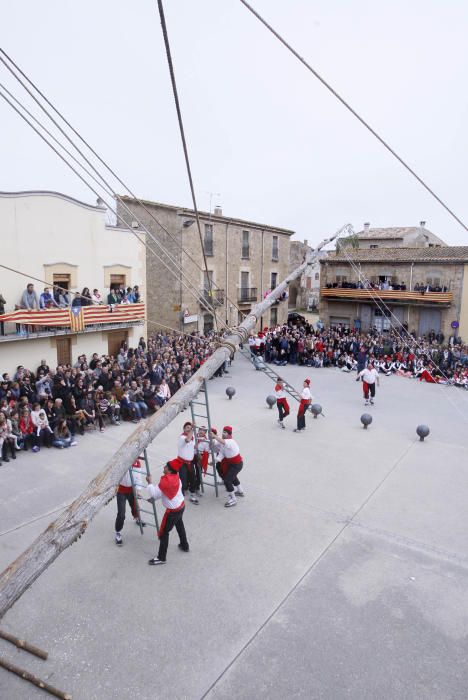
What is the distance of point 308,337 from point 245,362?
3865mm

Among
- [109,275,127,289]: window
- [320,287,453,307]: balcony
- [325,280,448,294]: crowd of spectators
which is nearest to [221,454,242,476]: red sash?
[109,275,127,289]: window

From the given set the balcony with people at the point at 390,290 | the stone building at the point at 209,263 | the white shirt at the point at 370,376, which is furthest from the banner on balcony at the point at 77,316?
the balcony with people at the point at 390,290

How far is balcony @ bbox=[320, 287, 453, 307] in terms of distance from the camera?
2963 cm

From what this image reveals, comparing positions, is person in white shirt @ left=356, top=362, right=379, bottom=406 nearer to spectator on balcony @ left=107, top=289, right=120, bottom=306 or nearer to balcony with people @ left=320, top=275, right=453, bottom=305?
spectator on balcony @ left=107, top=289, right=120, bottom=306

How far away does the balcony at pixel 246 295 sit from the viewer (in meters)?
32.6

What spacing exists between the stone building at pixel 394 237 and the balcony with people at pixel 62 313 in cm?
2571

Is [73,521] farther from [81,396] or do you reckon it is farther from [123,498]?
[81,396]

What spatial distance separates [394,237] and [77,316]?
32.8 metres

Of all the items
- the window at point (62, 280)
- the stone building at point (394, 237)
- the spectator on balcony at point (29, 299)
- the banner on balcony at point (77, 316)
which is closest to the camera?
the banner on balcony at point (77, 316)

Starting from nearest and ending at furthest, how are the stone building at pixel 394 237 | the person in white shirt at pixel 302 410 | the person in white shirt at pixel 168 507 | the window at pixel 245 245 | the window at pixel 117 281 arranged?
1. the person in white shirt at pixel 168 507
2. the person in white shirt at pixel 302 410
3. the window at pixel 117 281
4. the window at pixel 245 245
5. the stone building at pixel 394 237

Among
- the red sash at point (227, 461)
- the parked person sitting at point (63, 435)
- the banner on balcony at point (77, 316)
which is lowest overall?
the parked person sitting at point (63, 435)

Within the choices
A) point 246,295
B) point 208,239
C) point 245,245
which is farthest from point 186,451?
point 245,245

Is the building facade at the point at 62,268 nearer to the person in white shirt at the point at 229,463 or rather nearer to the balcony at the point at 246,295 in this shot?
the person in white shirt at the point at 229,463

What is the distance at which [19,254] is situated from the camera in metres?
17.0
